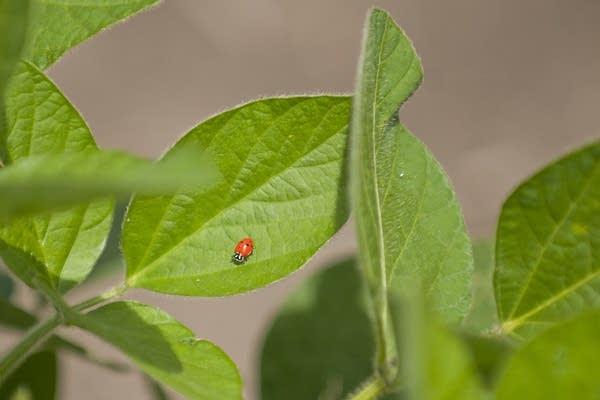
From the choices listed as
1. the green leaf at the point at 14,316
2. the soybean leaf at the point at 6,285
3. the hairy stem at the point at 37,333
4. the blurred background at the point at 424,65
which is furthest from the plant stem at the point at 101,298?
the blurred background at the point at 424,65

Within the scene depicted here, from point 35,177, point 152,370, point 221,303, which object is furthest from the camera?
point 221,303

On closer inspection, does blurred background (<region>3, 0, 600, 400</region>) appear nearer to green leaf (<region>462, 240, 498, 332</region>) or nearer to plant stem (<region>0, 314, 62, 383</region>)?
green leaf (<region>462, 240, 498, 332</region>)

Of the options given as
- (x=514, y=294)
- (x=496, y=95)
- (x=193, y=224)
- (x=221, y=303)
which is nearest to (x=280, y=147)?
(x=193, y=224)

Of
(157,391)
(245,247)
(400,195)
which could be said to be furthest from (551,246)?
(157,391)

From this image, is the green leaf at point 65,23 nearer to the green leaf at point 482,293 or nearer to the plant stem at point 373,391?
the plant stem at point 373,391

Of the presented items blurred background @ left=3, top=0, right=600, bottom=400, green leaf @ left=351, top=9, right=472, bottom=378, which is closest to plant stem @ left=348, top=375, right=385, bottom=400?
green leaf @ left=351, top=9, right=472, bottom=378

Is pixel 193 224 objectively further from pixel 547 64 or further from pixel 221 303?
pixel 547 64

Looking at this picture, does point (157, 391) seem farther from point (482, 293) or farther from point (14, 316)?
point (482, 293)
